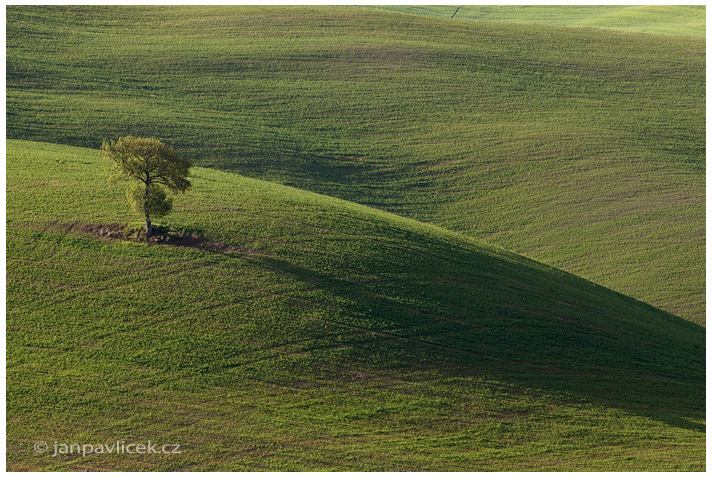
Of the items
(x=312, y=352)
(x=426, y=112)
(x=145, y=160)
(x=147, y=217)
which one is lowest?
(x=312, y=352)

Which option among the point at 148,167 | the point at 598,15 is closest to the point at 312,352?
the point at 148,167

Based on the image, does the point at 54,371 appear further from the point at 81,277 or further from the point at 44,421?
the point at 81,277

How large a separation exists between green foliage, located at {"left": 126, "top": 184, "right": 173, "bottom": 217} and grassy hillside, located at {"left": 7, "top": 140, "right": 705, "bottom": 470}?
2148 mm

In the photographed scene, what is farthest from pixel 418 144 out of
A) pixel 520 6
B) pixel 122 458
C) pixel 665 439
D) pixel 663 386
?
pixel 520 6

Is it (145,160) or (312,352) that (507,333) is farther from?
(145,160)

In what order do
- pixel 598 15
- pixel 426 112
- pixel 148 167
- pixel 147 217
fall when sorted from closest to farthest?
pixel 148 167 < pixel 147 217 < pixel 426 112 < pixel 598 15

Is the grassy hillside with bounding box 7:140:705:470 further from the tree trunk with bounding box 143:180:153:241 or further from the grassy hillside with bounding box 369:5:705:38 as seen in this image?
the grassy hillside with bounding box 369:5:705:38

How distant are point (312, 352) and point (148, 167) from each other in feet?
42.5

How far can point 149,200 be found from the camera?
120 feet

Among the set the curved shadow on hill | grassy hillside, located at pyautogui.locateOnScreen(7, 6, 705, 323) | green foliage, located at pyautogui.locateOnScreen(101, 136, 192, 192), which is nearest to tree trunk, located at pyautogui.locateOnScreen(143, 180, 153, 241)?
green foliage, located at pyautogui.locateOnScreen(101, 136, 192, 192)

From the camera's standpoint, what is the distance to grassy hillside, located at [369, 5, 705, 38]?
109 meters

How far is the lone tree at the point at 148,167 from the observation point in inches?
1422

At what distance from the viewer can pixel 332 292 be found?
36.8 m

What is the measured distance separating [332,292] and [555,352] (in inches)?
469
